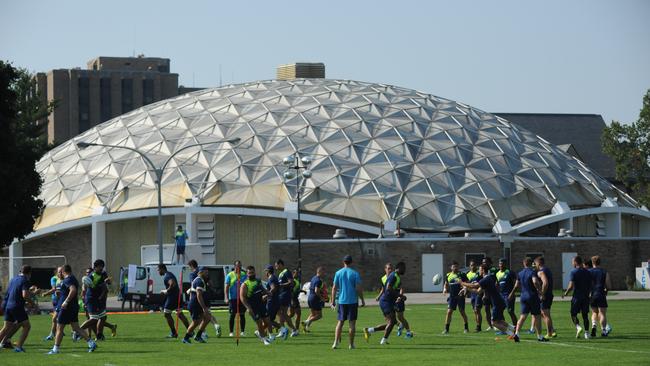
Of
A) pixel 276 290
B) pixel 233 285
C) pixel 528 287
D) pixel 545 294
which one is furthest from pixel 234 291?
pixel 545 294

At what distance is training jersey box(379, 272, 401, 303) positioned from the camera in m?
28.0

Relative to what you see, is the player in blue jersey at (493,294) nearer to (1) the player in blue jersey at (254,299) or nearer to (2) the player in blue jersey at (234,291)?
(1) the player in blue jersey at (254,299)

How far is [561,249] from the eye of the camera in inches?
2724

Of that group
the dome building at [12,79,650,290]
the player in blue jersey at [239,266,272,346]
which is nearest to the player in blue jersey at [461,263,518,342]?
the player in blue jersey at [239,266,272,346]

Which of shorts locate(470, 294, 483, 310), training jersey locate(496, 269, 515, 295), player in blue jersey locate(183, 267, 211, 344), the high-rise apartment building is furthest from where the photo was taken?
the high-rise apartment building

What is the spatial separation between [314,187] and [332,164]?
2.48 meters

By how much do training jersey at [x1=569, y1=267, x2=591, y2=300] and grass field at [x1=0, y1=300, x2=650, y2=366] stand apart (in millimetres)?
1012

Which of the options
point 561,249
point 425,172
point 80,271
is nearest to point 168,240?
point 80,271

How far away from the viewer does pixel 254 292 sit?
1168 inches

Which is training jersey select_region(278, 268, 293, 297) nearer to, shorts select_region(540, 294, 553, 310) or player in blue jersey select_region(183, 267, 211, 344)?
player in blue jersey select_region(183, 267, 211, 344)

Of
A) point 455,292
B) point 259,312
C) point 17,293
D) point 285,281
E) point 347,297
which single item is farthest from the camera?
point 455,292

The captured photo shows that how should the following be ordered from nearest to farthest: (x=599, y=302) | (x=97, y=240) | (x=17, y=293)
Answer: (x=17, y=293) < (x=599, y=302) < (x=97, y=240)

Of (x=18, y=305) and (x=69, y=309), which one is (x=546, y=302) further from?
(x=18, y=305)

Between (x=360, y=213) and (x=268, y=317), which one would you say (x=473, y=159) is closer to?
(x=360, y=213)
